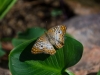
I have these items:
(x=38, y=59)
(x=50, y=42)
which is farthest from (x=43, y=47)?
(x=38, y=59)

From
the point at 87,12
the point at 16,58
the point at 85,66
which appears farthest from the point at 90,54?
the point at 87,12

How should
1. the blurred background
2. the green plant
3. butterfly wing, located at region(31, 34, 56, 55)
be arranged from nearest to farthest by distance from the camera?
1. butterfly wing, located at region(31, 34, 56, 55)
2. the green plant
3. the blurred background

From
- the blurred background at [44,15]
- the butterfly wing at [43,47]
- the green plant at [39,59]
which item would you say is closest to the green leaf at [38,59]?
the green plant at [39,59]

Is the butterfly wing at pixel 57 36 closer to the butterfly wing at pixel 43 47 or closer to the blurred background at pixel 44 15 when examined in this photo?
the butterfly wing at pixel 43 47

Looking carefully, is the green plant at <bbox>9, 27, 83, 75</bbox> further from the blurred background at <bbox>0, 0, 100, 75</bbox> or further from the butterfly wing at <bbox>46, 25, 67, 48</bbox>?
the blurred background at <bbox>0, 0, 100, 75</bbox>

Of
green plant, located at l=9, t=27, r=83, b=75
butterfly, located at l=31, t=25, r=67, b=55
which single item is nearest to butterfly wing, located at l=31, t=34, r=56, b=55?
butterfly, located at l=31, t=25, r=67, b=55
